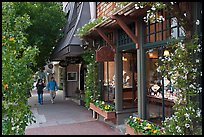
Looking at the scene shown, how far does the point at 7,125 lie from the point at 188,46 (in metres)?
3.11

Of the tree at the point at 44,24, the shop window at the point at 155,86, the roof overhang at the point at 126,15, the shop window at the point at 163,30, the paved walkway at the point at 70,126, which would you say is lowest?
the paved walkway at the point at 70,126

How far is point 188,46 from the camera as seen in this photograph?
404 cm

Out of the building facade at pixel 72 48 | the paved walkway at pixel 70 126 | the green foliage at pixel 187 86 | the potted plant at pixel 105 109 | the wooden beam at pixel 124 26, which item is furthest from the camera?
the building facade at pixel 72 48

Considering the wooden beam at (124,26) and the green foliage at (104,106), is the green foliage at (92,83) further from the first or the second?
the wooden beam at (124,26)

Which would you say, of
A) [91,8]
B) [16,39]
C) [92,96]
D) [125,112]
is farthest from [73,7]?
[16,39]

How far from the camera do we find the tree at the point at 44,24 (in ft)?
41.2

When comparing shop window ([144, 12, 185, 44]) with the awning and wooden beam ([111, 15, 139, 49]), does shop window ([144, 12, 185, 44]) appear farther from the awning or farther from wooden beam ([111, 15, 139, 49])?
the awning

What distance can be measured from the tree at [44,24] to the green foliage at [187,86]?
31.3 feet

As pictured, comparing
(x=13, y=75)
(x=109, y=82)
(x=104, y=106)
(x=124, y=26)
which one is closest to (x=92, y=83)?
(x=109, y=82)

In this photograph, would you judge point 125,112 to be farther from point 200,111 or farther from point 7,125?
point 7,125

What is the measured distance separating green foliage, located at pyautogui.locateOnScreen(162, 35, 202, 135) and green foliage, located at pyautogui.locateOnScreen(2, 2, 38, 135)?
2.41 metres

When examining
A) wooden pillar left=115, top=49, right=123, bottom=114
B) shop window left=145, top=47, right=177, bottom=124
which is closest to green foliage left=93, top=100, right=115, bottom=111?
wooden pillar left=115, top=49, right=123, bottom=114

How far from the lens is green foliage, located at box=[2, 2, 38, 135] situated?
11.5 feet

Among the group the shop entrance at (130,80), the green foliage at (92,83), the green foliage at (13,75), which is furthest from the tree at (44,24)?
the green foliage at (13,75)
